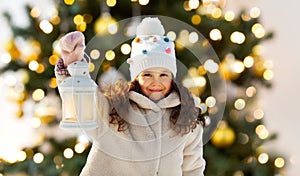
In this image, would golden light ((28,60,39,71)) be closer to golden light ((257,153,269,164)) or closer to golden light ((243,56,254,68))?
golden light ((243,56,254,68))

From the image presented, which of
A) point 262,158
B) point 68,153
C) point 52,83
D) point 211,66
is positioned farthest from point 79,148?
point 211,66

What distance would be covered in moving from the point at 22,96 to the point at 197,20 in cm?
72

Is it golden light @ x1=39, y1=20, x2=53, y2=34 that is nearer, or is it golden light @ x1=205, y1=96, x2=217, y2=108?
A: golden light @ x1=205, y1=96, x2=217, y2=108

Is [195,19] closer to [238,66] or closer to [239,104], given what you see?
[238,66]

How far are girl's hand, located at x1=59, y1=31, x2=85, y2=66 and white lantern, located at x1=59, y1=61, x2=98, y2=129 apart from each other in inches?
0.6

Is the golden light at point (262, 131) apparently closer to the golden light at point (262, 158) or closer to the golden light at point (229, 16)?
the golden light at point (262, 158)

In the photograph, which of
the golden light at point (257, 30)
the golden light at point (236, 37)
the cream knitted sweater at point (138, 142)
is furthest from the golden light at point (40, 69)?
the cream knitted sweater at point (138, 142)

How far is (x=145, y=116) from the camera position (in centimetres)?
138

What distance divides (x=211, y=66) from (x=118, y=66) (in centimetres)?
65

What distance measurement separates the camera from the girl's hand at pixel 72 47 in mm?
1236

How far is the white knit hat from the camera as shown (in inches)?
52.8

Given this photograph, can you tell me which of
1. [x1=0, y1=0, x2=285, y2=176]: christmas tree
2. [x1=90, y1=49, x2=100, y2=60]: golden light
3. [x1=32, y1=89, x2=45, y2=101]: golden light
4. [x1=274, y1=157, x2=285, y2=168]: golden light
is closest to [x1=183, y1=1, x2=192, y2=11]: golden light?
[x1=0, y1=0, x2=285, y2=176]: christmas tree

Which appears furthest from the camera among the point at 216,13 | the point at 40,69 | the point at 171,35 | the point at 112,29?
the point at 216,13

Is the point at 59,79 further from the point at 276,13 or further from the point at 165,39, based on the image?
the point at 276,13
